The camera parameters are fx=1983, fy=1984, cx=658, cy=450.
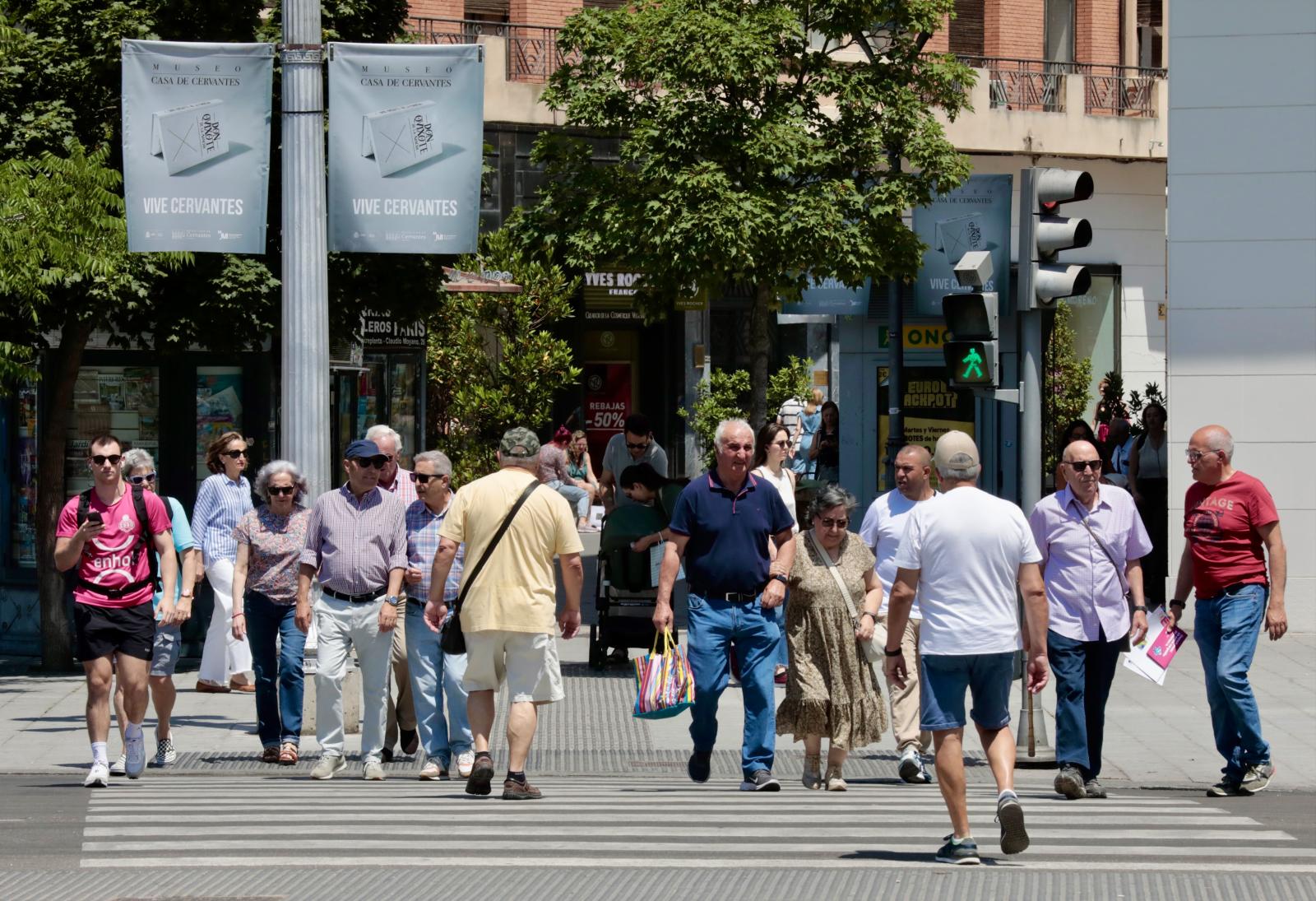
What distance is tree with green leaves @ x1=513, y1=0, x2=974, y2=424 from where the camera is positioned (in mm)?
18594

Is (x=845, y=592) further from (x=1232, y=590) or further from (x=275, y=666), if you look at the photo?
(x=275, y=666)

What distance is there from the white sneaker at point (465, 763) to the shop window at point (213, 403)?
602 centimetres

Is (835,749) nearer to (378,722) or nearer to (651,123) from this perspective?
(378,722)

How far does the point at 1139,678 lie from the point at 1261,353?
149 inches

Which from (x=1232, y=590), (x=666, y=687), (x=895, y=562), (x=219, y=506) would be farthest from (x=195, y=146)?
(x=1232, y=590)

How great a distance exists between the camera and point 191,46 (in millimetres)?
12070

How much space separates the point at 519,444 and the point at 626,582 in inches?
200

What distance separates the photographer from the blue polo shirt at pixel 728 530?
968 centimetres

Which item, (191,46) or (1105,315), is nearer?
(191,46)

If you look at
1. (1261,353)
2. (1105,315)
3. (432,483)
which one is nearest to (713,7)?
(1261,353)

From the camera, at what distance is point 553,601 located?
9414 millimetres

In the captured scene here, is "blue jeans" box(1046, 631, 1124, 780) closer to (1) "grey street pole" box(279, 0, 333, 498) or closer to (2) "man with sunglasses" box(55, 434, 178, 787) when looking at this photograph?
Answer: (2) "man with sunglasses" box(55, 434, 178, 787)

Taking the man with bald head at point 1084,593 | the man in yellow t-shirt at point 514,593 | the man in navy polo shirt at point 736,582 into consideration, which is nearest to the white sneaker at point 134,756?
the man in yellow t-shirt at point 514,593

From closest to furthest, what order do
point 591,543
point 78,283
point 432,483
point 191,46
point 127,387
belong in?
point 432,483 → point 191,46 → point 78,283 → point 127,387 → point 591,543
